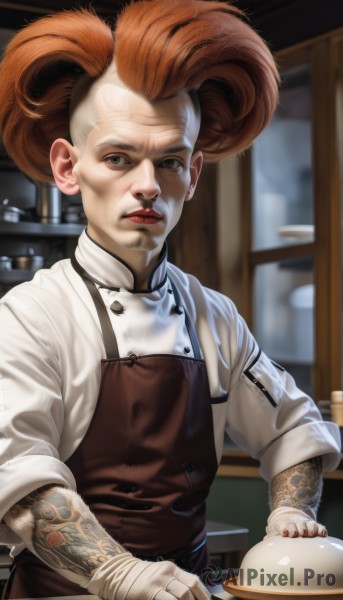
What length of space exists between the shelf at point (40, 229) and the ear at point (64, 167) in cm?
188

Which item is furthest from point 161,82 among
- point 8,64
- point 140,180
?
point 8,64

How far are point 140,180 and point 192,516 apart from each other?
→ 0.55 metres

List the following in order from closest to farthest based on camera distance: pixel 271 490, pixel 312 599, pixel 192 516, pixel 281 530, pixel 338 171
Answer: pixel 312 599, pixel 281 530, pixel 192 516, pixel 271 490, pixel 338 171

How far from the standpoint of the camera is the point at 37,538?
1.40 metres

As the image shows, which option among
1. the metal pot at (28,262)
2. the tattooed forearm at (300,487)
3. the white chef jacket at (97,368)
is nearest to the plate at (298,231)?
the metal pot at (28,262)

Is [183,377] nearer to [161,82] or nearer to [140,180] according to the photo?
[140,180]

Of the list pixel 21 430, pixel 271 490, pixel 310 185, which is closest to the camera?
pixel 21 430

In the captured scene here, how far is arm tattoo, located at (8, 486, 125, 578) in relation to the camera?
1367mm

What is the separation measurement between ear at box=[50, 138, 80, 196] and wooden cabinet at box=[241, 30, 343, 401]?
5.43 feet

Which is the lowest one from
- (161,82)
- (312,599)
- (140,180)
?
(312,599)

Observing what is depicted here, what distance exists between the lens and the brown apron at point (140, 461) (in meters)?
1.55

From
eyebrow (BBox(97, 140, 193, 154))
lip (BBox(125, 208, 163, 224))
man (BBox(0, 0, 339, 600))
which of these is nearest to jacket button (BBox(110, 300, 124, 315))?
man (BBox(0, 0, 339, 600))

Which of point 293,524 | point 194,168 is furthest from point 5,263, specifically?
point 293,524

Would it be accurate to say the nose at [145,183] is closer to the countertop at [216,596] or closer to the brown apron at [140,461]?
the brown apron at [140,461]
